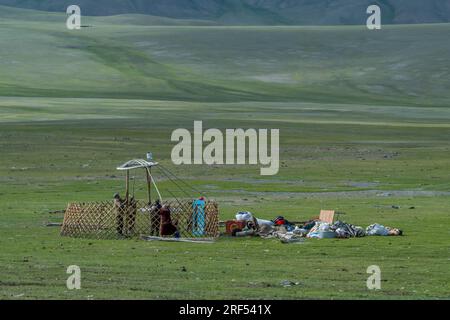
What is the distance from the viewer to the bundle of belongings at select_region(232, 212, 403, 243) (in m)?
31.9

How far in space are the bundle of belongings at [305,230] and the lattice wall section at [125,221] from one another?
0.86 metres

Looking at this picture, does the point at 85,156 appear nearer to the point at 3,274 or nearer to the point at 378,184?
the point at 378,184

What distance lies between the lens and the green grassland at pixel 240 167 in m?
24.1

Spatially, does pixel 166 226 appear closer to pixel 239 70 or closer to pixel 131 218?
pixel 131 218

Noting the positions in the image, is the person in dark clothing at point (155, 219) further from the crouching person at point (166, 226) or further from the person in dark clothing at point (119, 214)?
the person in dark clothing at point (119, 214)

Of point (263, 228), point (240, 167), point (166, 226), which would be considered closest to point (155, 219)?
point (166, 226)

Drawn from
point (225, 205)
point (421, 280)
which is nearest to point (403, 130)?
point (225, 205)

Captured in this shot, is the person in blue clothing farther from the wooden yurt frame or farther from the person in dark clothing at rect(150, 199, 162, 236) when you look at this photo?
the person in dark clothing at rect(150, 199, 162, 236)

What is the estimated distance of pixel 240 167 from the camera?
6144 cm

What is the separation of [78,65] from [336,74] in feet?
127

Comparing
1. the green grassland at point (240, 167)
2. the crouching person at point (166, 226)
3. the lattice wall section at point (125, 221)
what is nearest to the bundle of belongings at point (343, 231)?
the green grassland at point (240, 167)

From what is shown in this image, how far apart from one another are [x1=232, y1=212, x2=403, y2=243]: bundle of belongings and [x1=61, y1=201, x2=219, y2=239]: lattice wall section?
34.0 inches

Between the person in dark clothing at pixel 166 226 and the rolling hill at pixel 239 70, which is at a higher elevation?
the rolling hill at pixel 239 70

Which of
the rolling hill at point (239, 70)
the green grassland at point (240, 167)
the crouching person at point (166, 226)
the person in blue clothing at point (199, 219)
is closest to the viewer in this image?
the green grassland at point (240, 167)
